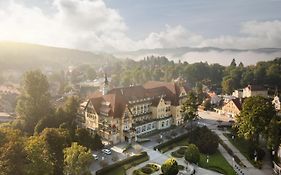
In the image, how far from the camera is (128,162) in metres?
45.8

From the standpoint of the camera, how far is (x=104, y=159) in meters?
46.4

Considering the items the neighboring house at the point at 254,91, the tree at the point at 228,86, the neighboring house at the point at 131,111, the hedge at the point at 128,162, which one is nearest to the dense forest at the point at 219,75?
the tree at the point at 228,86

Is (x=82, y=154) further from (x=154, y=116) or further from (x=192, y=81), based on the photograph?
(x=192, y=81)

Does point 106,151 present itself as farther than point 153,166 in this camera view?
Yes

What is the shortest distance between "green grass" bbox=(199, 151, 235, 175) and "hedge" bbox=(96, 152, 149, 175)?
9.15 metres

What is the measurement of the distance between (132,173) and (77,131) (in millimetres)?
11114

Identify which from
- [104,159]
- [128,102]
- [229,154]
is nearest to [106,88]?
[128,102]

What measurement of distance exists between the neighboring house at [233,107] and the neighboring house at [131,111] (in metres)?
14.5

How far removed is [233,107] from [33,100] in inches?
1866

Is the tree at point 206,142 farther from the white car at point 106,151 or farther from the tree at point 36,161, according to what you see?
the tree at point 36,161

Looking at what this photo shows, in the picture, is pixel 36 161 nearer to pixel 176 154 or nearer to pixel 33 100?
pixel 176 154

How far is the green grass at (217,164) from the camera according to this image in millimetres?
46000

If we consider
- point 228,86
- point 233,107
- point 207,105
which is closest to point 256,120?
point 233,107

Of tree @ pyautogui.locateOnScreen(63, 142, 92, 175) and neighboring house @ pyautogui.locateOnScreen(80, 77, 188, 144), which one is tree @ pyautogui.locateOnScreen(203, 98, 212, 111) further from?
tree @ pyautogui.locateOnScreen(63, 142, 92, 175)
